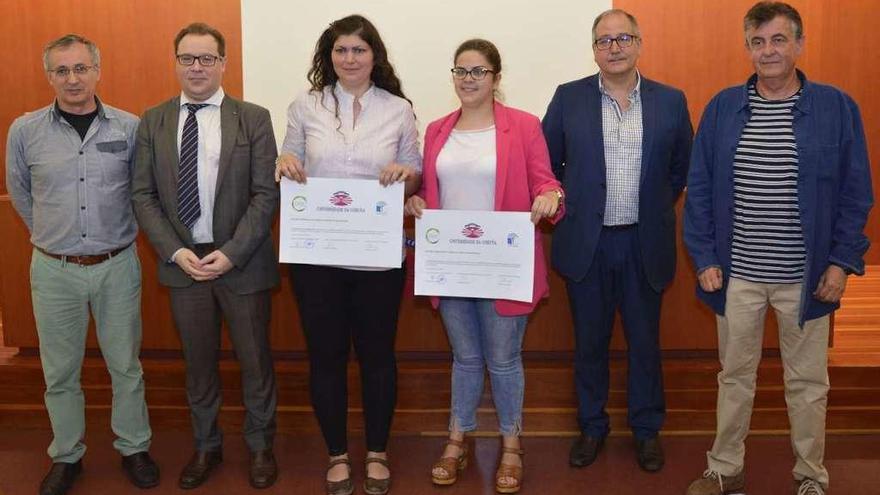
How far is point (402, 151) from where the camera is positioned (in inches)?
109

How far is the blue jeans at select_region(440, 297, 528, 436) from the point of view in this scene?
2854 mm

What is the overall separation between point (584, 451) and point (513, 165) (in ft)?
4.06

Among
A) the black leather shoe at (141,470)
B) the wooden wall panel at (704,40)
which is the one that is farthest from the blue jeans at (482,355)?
the wooden wall panel at (704,40)

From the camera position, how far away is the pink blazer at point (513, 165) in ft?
8.87

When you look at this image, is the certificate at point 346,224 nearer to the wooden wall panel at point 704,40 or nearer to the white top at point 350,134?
the white top at point 350,134

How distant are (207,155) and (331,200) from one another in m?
0.49

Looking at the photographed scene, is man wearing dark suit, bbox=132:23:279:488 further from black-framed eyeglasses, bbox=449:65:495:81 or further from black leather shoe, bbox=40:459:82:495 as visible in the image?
black-framed eyeglasses, bbox=449:65:495:81

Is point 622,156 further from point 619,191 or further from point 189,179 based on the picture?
point 189,179

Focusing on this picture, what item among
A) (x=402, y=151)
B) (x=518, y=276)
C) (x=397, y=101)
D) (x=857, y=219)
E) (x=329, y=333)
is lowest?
(x=329, y=333)

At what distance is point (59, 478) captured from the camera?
3.02m

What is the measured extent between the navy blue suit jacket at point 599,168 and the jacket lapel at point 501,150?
1.14 feet

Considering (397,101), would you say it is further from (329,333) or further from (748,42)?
(748,42)

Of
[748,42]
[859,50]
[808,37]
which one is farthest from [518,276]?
[859,50]

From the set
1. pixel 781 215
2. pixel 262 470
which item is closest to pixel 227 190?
pixel 262 470
